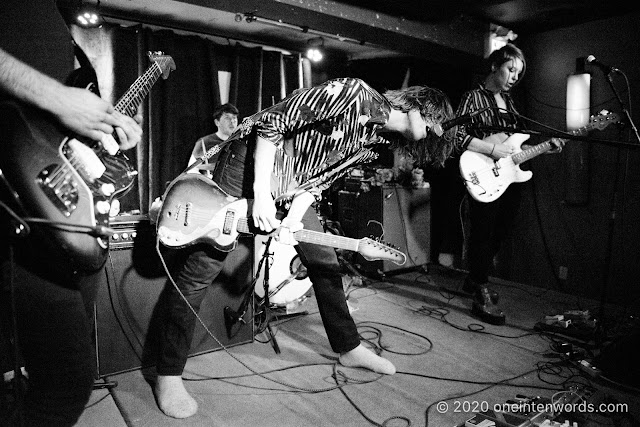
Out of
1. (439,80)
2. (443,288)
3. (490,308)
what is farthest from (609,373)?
(439,80)

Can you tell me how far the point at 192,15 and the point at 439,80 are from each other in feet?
9.98

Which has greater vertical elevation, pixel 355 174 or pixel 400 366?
Result: pixel 355 174

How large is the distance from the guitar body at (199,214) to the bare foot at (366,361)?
37.5 inches

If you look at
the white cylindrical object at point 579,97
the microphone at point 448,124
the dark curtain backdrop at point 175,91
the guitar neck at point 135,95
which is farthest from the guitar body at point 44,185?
the white cylindrical object at point 579,97

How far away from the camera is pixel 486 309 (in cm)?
353

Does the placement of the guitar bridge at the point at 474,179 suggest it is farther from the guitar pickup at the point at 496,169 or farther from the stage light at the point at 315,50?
the stage light at the point at 315,50

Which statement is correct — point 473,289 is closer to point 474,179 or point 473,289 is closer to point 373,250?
point 474,179

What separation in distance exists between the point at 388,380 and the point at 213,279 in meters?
1.12

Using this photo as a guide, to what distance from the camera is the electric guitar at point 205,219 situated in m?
2.30

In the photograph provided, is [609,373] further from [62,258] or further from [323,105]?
[62,258]

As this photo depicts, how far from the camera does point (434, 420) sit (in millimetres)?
2105

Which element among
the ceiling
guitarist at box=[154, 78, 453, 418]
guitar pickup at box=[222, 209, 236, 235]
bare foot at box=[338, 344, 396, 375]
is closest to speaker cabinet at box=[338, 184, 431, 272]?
the ceiling

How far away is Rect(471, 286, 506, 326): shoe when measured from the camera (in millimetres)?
3443

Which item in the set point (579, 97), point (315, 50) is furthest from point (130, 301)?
point (579, 97)
